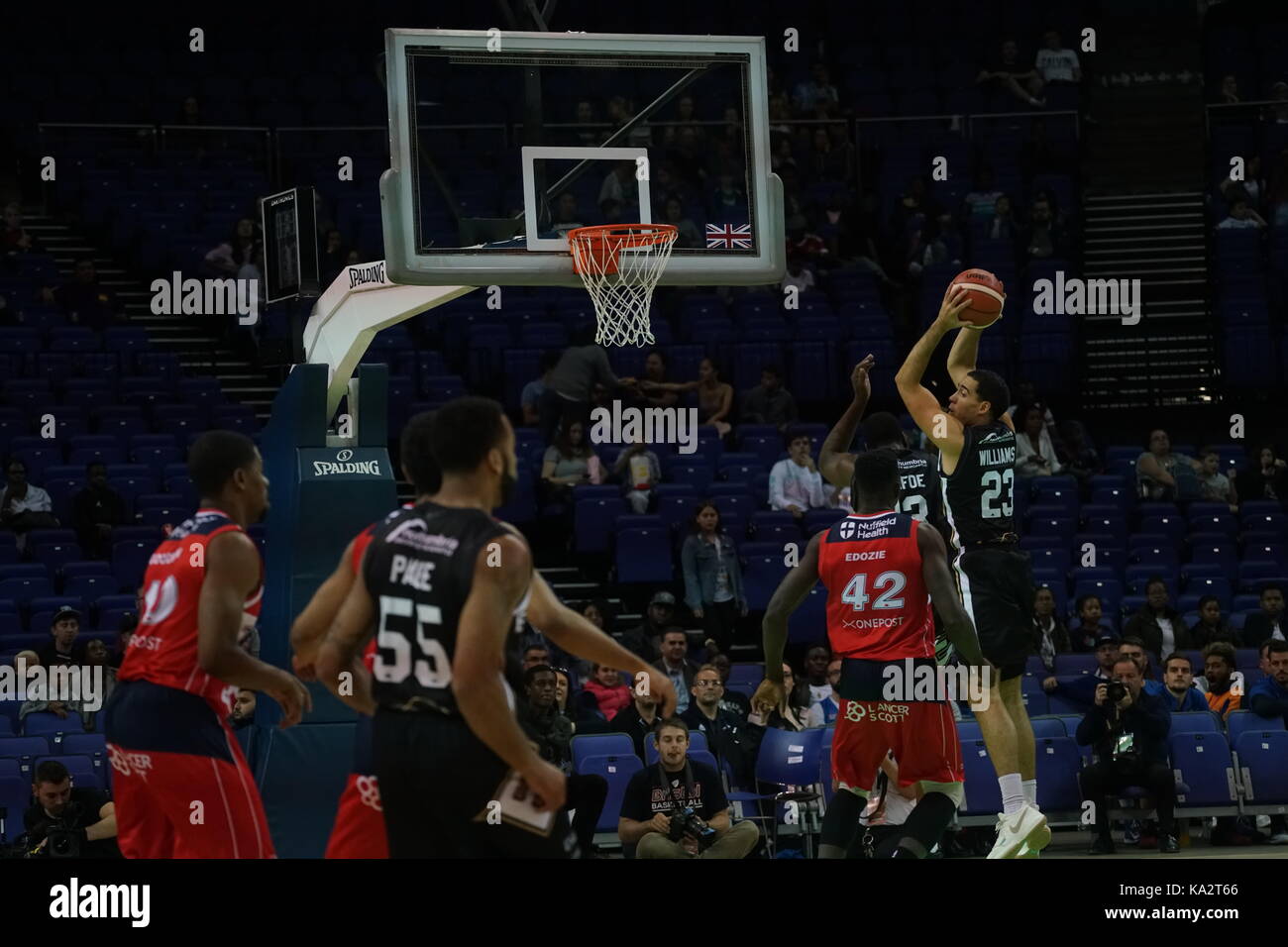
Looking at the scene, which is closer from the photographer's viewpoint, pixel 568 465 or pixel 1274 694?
pixel 1274 694

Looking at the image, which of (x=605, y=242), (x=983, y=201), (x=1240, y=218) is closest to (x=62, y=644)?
(x=605, y=242)

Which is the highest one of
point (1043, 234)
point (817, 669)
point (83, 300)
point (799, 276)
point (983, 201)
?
point (983, 201)

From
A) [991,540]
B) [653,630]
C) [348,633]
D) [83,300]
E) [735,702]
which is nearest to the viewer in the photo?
[348,633]

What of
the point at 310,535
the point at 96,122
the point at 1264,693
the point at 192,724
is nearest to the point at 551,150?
the point at 310,535

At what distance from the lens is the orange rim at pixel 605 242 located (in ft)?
30.8

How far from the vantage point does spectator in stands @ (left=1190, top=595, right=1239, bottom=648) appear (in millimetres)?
13352

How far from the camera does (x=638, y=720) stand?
10953 millimetres

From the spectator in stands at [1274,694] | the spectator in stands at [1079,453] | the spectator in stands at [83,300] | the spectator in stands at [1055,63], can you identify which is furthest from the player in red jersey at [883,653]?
the spectator in stands at [1055,63]

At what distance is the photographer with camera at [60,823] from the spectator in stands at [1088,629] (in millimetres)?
7081

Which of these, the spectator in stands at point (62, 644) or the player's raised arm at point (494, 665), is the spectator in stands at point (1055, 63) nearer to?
the spectator in stands at point (62, 644)

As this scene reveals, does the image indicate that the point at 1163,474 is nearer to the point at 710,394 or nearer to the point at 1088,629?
the point at 1088,629

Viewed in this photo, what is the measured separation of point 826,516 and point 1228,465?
3.98m

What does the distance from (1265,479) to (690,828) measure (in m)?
8.39

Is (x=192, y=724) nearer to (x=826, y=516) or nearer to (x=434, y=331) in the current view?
(x=826, y=516)
